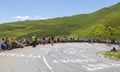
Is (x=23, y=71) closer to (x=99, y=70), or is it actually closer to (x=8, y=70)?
(x=8, y=70)

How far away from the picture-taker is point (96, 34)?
175250 mm

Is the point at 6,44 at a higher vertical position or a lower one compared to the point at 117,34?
higher

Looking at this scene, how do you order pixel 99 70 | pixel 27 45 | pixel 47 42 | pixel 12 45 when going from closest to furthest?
pixel 99 70, pixel 12 45, pixel 27 45, pixel 47 42

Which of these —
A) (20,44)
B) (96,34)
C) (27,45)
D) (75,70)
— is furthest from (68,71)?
(96,34)

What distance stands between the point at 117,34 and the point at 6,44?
12234 cm

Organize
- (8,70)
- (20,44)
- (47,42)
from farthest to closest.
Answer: (47,42), (20,44), (8,70)

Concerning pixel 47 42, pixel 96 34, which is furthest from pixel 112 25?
pixel 47 42

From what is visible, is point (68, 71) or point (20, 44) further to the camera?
point (20, 44)

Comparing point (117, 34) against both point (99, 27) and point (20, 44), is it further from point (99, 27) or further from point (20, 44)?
point (20, 44)

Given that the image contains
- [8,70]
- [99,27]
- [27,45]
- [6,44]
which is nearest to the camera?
[8,70]

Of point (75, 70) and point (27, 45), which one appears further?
point (27, 45)

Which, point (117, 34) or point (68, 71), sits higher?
point (68, 71)

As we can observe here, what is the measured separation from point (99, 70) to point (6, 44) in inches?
1052

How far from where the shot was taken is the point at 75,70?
65.4ft
